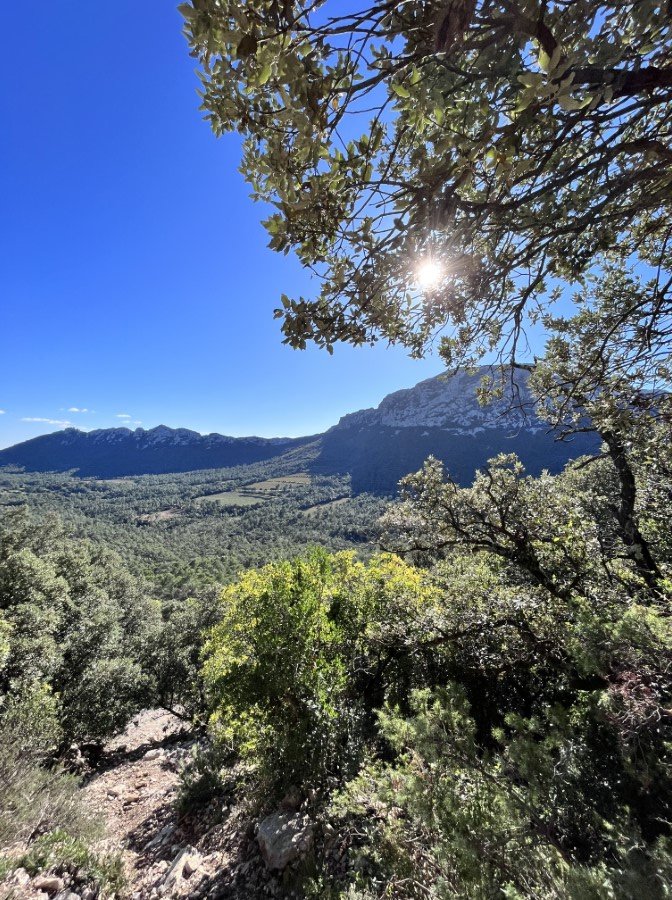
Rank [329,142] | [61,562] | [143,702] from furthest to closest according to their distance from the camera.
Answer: [61,562], [143,702], [329,142]

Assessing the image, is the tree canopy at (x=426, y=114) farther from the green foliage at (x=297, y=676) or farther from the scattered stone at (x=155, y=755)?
the scattered stone at (x=155, y=755)

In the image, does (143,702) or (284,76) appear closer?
(284,76)

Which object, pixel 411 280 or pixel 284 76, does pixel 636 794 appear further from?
pixel 284 76

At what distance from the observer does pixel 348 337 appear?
279cm

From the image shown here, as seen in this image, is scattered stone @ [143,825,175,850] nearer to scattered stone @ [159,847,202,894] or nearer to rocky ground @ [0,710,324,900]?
rocky ground @ [0,710,324,900]

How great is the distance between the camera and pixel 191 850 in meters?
6.58

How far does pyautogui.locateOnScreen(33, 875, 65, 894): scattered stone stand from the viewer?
4.90 metres

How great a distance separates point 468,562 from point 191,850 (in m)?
8.08

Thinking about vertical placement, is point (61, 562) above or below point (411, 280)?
below

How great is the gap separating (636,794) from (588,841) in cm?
71

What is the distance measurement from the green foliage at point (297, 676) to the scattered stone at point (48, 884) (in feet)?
9.05

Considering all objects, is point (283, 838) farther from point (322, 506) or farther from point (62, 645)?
point (322, 506)

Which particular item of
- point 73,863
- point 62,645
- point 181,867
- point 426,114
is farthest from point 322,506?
point 426,114

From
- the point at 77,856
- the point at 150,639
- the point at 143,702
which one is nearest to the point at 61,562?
the point at 150,639
